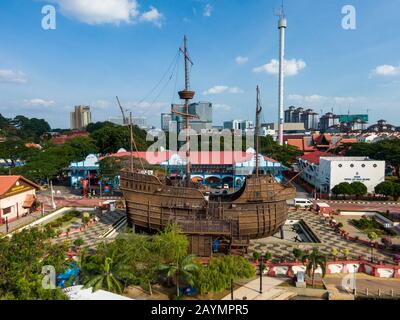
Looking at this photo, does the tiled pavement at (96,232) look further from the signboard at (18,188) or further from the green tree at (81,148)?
the green tree at (81,148)

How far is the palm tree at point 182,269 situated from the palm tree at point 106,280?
247cm

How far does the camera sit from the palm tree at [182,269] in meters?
15.5

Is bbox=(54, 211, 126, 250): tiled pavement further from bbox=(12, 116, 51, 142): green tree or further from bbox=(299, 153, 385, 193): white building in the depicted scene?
bbox=(12, 116, 51, 142): green tree

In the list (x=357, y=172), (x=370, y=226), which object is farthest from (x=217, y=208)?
(x=357, y=172)

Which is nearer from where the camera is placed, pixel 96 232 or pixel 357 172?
pixel 96 232

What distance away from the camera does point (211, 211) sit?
22172 mm

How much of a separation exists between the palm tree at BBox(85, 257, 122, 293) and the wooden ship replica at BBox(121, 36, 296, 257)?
6442 mm

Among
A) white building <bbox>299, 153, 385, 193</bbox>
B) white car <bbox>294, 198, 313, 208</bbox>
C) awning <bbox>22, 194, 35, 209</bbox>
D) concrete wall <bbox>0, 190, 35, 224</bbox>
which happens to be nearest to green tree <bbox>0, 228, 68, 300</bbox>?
concrete wall <bbox>0, 190, 35, 224</bbox>

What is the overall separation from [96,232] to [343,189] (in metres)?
29.8

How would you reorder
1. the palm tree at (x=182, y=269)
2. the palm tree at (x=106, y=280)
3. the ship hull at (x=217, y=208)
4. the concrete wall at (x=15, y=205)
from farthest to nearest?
the concrete wall at (x=15, y=205)
the ship hull at (x=217, y=208)
the palm tree at (x=182, y=269)
the palm tree at (x=106, y=280)

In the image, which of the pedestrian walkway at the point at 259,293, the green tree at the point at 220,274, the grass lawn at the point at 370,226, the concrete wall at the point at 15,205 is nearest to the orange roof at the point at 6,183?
the concrete wall at the point at 15,205

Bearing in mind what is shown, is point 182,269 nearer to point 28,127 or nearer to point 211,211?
point 211,211

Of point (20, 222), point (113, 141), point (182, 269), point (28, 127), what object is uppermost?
point (28, 127)
